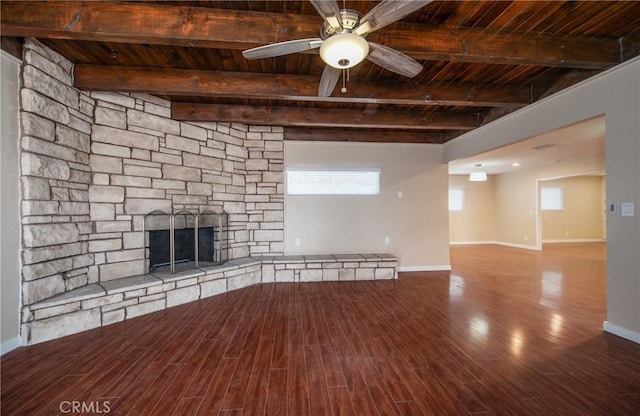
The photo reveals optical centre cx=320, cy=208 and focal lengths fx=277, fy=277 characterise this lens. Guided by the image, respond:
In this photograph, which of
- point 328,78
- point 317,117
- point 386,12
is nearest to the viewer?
point 386,12

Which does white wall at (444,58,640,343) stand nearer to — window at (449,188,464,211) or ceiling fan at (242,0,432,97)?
ceiling fan at (242,0,432,97)

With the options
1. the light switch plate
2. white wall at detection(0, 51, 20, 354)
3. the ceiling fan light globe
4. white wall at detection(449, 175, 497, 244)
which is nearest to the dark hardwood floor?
white wall at detection(0, 51, 20, 354)

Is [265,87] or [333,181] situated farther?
[333,181]

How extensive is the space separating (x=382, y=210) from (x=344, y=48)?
3894 millimetres

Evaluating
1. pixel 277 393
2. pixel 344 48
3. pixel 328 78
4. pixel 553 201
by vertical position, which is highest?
pixel 328 78

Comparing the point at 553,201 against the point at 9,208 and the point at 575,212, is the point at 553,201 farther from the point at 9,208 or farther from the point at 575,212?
the point at 9,208

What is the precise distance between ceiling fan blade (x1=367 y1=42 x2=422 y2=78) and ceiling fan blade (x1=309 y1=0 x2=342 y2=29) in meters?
0.30

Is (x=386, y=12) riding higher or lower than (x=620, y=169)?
higher

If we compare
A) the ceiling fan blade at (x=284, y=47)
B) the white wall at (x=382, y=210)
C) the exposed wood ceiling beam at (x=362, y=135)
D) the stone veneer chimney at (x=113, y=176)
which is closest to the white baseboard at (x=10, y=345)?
the stone veneer chimney at (x=113, y=176)

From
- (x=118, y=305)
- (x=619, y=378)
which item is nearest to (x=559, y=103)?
(x=619, y=378)

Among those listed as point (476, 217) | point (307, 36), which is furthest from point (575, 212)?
point (307, 36)

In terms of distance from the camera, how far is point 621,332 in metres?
2.60

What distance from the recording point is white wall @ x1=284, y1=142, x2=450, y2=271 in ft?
16.8

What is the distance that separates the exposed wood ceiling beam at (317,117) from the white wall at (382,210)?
92cm
